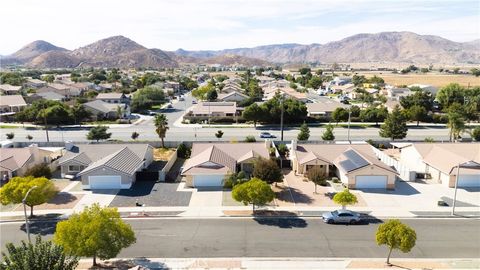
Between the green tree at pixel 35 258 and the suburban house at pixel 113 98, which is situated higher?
the suburban house at pixel 113 98

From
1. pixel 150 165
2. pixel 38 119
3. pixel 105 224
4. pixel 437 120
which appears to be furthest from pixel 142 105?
pixel 105 224

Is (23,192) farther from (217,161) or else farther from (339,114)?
(339,114)

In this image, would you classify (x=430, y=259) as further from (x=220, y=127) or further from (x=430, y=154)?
(x=220, y=127)

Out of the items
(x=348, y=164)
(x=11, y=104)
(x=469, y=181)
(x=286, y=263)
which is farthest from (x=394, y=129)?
(x=11, y=104)

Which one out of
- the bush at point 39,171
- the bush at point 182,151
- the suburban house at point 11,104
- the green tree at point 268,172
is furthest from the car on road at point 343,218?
the suburban house at point 11,104

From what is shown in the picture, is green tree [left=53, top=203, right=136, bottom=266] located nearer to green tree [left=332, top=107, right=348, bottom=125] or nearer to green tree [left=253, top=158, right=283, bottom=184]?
green tree [left=253, top=158, right=283, bottom=184]

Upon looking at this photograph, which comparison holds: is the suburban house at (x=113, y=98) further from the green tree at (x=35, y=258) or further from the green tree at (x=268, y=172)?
the green tree at (x=35, y=258)
